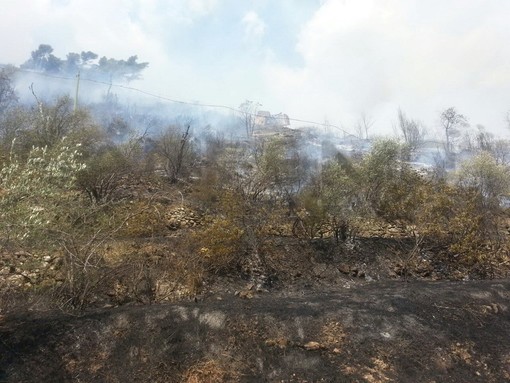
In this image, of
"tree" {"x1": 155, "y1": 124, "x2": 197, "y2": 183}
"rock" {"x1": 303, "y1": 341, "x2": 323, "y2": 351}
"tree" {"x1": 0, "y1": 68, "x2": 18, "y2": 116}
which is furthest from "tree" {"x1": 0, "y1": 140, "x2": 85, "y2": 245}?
"tree" {"x1": 0, "y1": 68, "x2": 18, "y2": 116}

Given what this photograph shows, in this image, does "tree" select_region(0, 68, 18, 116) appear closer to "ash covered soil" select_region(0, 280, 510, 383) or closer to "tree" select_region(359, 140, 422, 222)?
"tree" select_region(359, 140, 422, 222)

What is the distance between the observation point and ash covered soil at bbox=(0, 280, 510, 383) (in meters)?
5.36

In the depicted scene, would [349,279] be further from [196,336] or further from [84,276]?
[84,276]

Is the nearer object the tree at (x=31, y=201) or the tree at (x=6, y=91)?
the tree at (x=31, y=201)

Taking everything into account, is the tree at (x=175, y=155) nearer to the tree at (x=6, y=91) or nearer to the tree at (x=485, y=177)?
the tree at (x=485, y=177)

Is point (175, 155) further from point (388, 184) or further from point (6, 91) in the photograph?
point (6, 91)

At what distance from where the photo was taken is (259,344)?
6.03 meters

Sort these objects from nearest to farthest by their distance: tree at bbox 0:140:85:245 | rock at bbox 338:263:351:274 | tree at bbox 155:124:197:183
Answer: tree at bbox 0:140:85:245 < rock at bbox 338:263:351:274 < tree at bbox 155:124:197:183

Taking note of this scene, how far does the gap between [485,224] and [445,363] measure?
9.04 meters

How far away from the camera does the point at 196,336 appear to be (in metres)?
6.10

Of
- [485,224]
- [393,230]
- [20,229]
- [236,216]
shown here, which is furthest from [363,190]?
[20,229]

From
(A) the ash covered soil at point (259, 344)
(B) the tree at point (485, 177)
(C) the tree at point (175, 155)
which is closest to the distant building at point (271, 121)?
(C) the tree at point (175, 155)

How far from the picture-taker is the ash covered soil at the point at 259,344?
536 centimetres

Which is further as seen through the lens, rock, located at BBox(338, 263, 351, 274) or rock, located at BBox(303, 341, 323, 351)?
rock, located at BBox(338, 263, 351, 274)
